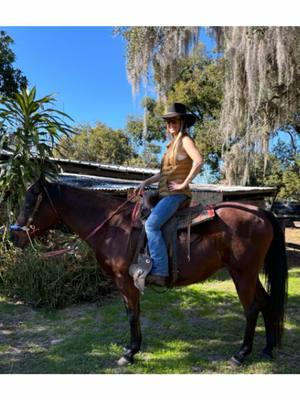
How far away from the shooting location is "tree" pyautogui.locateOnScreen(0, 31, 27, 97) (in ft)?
36.2

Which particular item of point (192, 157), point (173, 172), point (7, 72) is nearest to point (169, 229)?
point (173, 172)

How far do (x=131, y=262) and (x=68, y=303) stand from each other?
2.38m

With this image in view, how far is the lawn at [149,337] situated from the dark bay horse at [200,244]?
203 mm

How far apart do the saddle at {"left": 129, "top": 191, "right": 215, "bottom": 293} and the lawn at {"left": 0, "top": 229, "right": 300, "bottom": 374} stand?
0.81 m

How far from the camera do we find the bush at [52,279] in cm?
488

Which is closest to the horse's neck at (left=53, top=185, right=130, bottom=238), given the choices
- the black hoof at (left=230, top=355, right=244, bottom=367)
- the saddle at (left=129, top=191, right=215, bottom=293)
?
the saddle at (left=129, top=191, right=215, bottom=293)

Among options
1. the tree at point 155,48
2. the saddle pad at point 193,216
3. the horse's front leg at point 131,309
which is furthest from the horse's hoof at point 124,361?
the tree at point 155,48

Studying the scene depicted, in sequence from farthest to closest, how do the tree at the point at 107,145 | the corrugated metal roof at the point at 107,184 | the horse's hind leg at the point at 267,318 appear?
the tree at the point at 107,145
the corrugated metal roof at the point at 107,184
the horse's hind leg at the point at 267,318

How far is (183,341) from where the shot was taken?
3570 millimetres

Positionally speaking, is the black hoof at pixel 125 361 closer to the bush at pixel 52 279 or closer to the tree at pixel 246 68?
the bush at pixel 52 279

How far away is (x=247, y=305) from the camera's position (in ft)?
10.2

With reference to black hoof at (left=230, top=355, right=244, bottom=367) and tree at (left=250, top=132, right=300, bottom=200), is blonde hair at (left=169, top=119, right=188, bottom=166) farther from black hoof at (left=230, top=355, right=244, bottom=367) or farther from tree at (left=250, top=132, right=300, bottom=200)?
tree at (left=250, top=132, right=300, bottom=200)

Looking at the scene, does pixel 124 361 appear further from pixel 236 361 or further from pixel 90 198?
pixel 90 198
